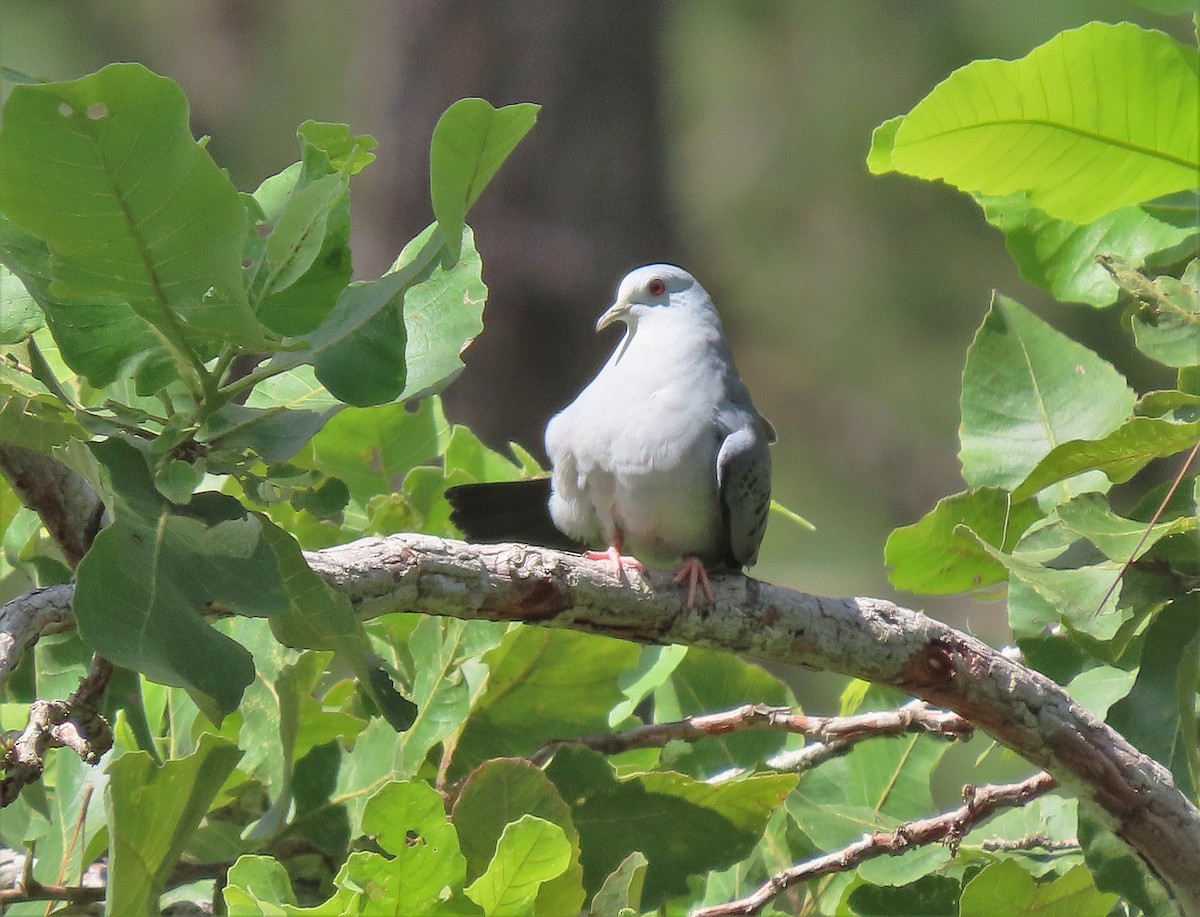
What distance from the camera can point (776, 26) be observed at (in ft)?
33.7

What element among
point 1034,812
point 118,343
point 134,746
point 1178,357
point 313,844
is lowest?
point 1034,812

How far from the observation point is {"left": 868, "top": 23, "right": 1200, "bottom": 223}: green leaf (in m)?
1.85

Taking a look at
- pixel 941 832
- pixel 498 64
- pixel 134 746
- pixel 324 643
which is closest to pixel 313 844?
pixel 134 746

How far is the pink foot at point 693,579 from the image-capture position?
1.88 m

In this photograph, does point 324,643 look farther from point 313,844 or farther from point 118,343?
point 313,844

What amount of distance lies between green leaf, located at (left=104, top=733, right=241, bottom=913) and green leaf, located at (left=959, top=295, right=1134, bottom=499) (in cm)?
133

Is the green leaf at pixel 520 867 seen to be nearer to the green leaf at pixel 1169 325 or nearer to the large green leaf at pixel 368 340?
the large green leaf at pixel 368 340

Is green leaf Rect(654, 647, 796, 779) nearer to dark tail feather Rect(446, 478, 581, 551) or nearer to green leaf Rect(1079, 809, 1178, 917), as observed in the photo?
dark tail feather Rect(446, 478, 581, 551)

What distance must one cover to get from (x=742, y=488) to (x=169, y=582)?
1255 millimetres

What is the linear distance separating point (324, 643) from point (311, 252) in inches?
17.6

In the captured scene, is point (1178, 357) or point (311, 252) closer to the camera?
point (311, 252)

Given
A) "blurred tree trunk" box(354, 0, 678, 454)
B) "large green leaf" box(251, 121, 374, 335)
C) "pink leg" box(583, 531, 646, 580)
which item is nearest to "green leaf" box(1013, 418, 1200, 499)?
"pink leg" box(583, 531, 646, 580)

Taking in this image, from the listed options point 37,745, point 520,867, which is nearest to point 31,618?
point 37,745

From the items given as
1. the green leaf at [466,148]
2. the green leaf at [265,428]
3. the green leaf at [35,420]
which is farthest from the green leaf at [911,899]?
the green leaf at [35,420]
